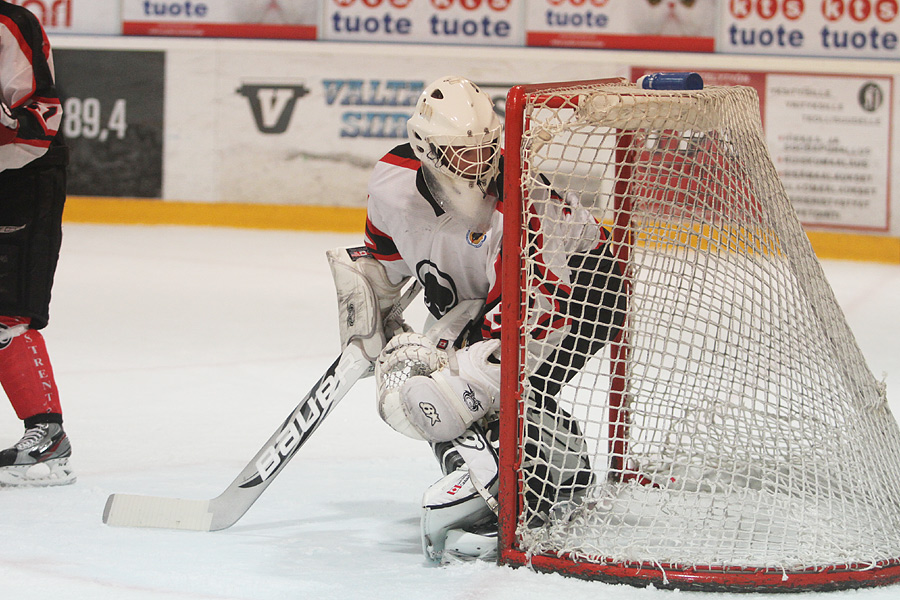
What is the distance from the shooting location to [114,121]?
22.5 ft

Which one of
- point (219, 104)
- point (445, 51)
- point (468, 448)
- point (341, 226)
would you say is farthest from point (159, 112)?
point (468, 448)

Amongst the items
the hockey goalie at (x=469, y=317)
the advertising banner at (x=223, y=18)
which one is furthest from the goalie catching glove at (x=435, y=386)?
the advertising banner at (x=223, y=18)

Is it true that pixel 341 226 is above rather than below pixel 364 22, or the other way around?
below

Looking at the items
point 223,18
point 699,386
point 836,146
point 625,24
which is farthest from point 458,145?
point 223,18

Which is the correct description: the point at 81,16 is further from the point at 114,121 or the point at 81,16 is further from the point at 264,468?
the point at 264,468

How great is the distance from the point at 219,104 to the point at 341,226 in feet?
3.32

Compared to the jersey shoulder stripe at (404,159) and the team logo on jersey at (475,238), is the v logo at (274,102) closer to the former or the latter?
the jersey shoulder stripe at (404,159)

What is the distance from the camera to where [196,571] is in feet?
6.23

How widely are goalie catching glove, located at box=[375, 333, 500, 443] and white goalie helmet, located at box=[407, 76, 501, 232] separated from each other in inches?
8.9

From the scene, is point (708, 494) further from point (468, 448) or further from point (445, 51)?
point (445, 51)

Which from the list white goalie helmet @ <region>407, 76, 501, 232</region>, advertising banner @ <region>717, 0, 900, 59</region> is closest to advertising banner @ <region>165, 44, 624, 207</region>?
advertising banner @ <region>717, 0, 900, 59</region>

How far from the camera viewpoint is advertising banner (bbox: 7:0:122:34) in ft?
23.2

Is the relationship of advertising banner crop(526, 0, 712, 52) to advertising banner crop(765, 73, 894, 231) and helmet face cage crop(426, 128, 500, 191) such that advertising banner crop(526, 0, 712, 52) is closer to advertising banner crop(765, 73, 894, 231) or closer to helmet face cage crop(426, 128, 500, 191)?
advertising banner crop(765, 73, 894, 231)

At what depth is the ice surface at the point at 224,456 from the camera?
1.85 m
